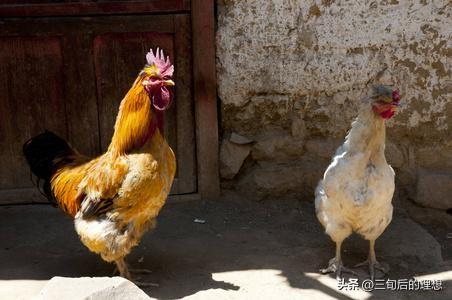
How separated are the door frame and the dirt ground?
42 cm

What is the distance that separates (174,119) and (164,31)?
0.84 meters

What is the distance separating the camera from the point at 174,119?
19.4 ft

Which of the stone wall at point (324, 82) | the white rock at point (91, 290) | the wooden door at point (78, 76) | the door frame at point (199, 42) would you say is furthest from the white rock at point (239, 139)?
the white rock at point (91, 290)

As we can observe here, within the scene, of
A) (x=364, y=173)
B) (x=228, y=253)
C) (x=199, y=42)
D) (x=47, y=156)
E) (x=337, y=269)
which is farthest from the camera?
(x=199, y=42)

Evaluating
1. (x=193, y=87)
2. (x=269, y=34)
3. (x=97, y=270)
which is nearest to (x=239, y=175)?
(x=193, y=87)

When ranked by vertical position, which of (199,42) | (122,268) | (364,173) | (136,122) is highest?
(199,42)

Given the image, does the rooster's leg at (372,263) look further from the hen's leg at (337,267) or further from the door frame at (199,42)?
the door frame at (199,42)

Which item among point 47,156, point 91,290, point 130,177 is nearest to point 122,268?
point 130,177

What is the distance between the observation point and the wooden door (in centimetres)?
562

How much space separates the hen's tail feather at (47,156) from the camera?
15.8 ft

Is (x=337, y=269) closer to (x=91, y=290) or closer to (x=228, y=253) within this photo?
(x=228, y=253)

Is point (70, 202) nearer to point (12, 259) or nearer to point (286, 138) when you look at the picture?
point (12, 259)

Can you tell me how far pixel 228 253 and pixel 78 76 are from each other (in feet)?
7.16

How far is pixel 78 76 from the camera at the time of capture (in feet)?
18.8
